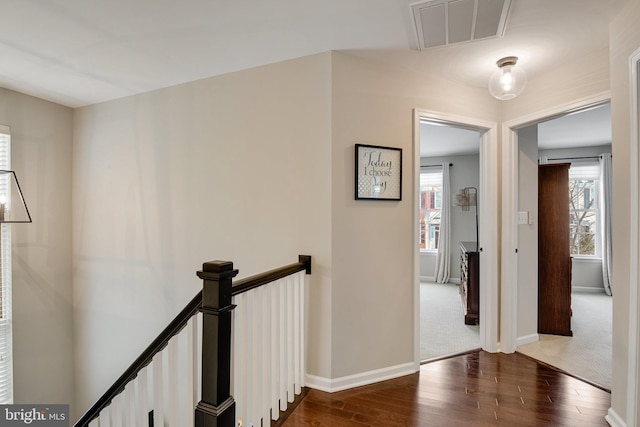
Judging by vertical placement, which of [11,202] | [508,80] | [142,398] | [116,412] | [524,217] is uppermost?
[508,80]

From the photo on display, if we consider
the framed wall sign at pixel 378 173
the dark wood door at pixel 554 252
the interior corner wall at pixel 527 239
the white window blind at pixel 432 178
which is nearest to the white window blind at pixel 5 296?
the framed wall sign at pixel 378 173

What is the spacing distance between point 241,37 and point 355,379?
8.46 feet

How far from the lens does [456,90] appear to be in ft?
9.29

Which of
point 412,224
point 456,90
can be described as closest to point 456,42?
point 456,90

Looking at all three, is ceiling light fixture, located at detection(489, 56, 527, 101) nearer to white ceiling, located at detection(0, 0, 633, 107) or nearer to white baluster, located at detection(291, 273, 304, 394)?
white ceiling, located at detection(0, 0, 633, 107)

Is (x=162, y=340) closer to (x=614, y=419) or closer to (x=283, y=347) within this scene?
(x=283, y=347)

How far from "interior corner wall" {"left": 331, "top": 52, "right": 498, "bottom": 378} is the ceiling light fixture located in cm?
47

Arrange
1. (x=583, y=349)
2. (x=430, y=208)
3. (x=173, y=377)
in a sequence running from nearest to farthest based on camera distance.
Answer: (x=173, y=377) < (x=583, y=349) < (x=430, y=208)

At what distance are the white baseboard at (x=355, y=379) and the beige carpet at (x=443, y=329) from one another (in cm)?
43

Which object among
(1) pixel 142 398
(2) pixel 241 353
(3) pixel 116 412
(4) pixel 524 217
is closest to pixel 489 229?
(4) pixel 524 217

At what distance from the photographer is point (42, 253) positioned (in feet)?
11.0

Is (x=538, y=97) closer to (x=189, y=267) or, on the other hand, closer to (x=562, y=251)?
(x=562, y=251)

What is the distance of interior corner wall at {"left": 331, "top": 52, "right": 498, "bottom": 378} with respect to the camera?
2.38m

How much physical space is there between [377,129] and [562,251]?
2.52m
